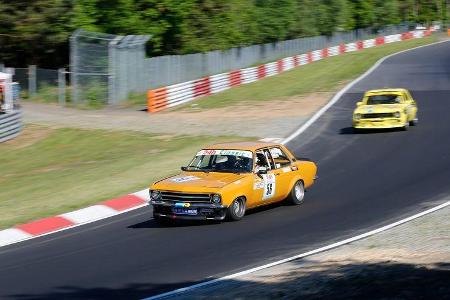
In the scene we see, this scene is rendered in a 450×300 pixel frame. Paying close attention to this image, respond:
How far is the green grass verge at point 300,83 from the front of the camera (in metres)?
41.9

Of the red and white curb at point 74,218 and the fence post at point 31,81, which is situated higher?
the fence post at point 31,81

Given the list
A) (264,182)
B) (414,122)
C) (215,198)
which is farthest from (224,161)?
(414,122)

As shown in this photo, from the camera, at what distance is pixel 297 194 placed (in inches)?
682

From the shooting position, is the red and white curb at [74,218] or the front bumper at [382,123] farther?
the front bumper at [382,123]

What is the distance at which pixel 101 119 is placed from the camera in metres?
37.3

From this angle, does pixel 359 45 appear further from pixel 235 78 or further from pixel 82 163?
pixel 82 163

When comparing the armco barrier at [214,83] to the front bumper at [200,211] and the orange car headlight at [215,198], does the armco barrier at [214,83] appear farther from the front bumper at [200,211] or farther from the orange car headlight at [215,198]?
the orange car headlight at [215,198]

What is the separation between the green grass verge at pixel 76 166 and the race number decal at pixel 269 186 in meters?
3.99

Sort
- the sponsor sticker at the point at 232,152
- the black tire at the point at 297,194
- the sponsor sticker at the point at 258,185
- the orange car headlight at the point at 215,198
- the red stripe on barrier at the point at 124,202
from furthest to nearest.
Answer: the red stripe on barrier at the point at 124,202 → the black tire at the point at 297,194 → the sponsor sticker at the point at 232,152 → the sponsor sticker at the point at 258,185 → the orange car headlight at the point at 215,198

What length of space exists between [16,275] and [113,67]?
31.1 meters

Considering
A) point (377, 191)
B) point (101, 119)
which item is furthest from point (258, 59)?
point (377, 191)

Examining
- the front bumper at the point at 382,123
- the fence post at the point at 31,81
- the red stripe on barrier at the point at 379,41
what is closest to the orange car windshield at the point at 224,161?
the front bumper at the point at 382,123

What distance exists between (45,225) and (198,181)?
9.73 ft

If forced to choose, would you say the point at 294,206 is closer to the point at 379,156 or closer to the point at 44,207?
the point at 44,207
